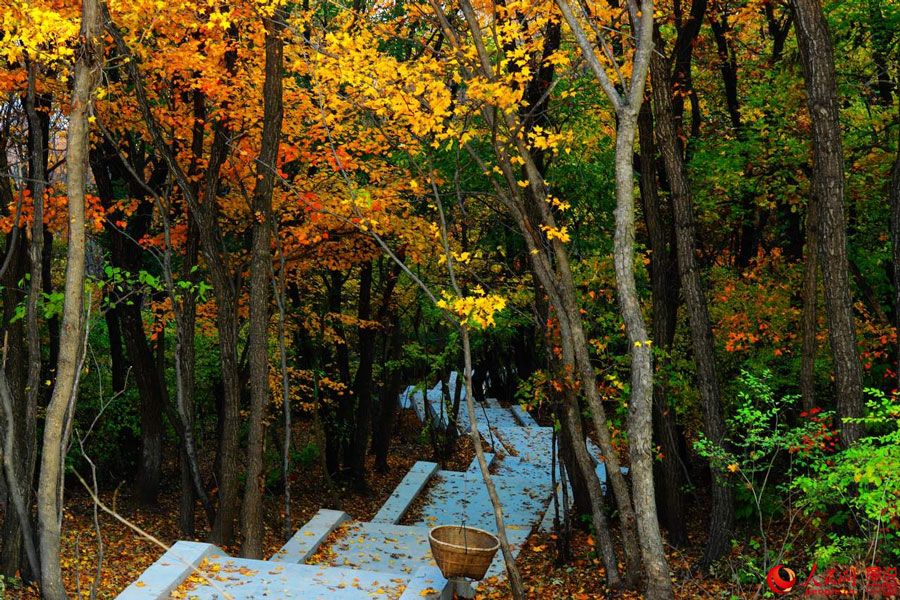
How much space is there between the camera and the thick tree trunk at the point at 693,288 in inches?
376

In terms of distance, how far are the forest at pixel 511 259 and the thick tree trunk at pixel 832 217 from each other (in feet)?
0.10

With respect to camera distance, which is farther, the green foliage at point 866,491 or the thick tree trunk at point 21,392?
the thick tree trunk at point 21,392

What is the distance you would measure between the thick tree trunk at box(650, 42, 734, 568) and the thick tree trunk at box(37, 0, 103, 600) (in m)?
6.02

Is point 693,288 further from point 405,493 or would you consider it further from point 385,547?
point 405,493

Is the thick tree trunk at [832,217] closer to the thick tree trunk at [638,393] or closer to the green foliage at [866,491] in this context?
the green foliage at [866,491]

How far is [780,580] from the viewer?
675 centimetres

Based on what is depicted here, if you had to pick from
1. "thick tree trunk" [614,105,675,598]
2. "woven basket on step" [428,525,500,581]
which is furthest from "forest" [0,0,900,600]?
"woven basket on step" [428,525,500,581]

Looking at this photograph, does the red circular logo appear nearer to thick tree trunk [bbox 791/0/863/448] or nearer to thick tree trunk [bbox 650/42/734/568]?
thick tree trunk [bbox 791/0/863/448]

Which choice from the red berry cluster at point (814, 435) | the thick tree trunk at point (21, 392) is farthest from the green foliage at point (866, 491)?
the thick tree trunk at point (21, 392)

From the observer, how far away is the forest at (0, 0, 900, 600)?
7.84 m

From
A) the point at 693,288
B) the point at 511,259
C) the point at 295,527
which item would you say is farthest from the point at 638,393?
the point at 295,527

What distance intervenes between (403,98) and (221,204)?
15.7 feet

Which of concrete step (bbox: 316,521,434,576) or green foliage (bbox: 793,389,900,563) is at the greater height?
green foliage (bbox: 793,389,900,563)

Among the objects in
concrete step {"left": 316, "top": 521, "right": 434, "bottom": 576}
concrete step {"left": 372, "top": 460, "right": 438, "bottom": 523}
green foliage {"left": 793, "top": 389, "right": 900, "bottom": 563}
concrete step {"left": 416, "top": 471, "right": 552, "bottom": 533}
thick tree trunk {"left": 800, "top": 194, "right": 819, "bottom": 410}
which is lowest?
concrete step {"left": 416, "top": 471, "right": 552, "bottom": 533}
